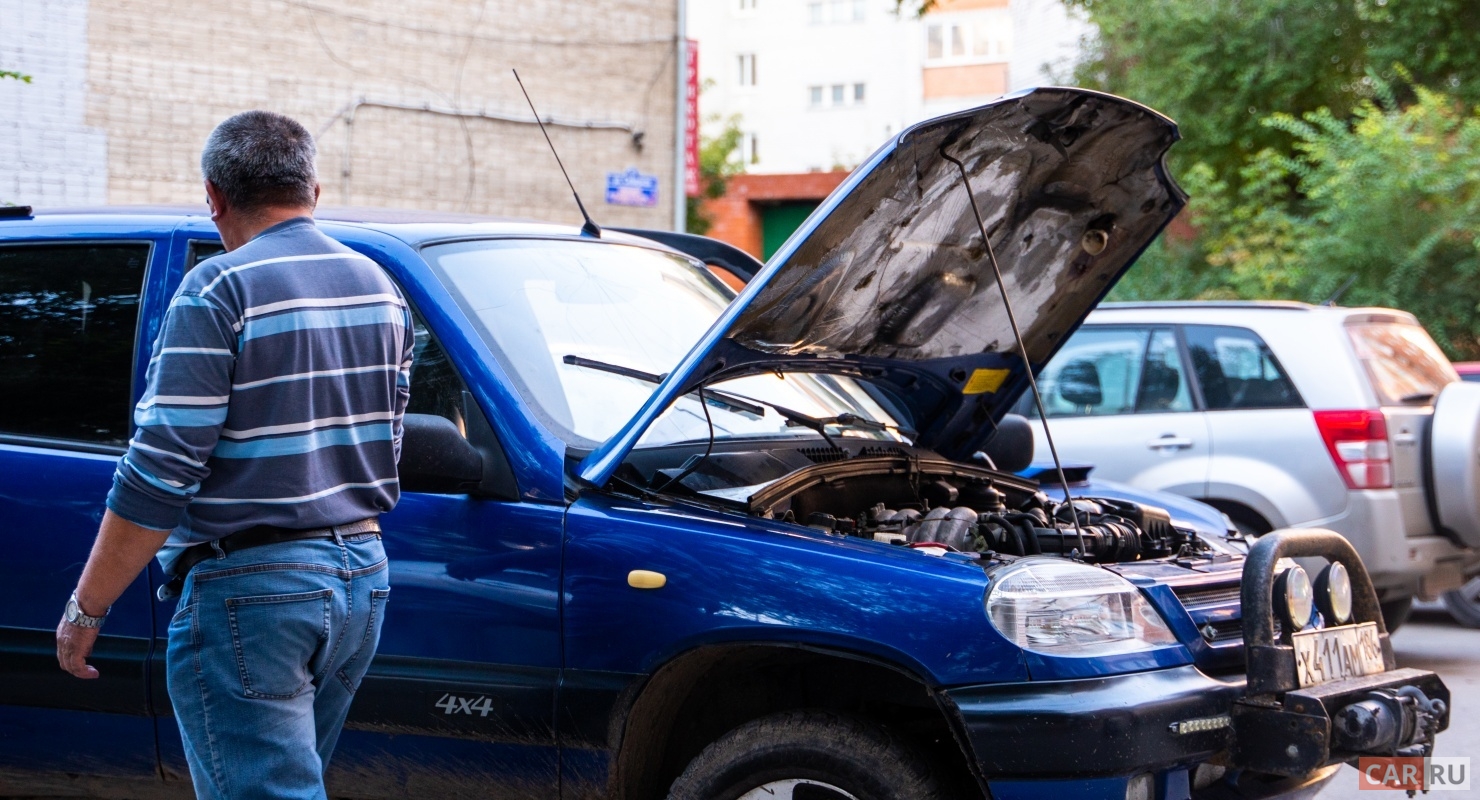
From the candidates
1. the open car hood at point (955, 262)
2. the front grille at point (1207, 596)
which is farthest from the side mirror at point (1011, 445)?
the front grille at point (1207, 596)

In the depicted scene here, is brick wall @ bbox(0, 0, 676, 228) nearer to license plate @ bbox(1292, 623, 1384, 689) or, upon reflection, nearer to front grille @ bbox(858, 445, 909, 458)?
front grille @ bbox(858, 445, 909, 458)

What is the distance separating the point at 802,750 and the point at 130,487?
1.47 metres

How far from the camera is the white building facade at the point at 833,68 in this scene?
42312mm

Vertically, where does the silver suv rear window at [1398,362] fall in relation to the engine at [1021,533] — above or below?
above

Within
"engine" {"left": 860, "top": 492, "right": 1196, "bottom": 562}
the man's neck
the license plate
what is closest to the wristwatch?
the man's neck

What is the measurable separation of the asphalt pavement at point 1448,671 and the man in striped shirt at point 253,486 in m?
3.79

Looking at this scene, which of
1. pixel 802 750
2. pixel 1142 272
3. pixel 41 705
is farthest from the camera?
pixel 1142 272

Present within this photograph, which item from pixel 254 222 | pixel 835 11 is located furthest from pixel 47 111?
pixel 835 11

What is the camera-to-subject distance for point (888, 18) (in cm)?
4288

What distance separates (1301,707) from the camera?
3092 millimetres

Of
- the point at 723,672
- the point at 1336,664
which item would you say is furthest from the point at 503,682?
the point at 1336,664

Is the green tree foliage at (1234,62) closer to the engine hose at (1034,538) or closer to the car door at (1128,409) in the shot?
the car door at (1128,409)

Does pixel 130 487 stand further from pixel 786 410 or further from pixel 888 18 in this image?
pixel 888 18

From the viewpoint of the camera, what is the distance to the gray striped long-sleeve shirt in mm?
2477
